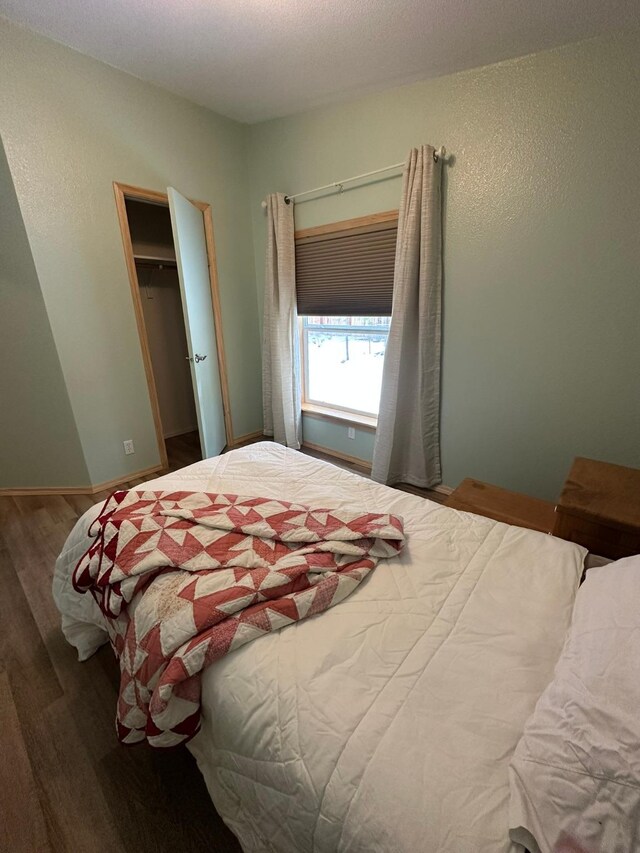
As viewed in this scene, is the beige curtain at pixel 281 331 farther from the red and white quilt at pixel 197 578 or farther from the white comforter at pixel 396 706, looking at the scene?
the white comforter at pixel 396 706

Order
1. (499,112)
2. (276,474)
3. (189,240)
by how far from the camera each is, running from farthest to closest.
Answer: (189,240), (499,112), (276,474)

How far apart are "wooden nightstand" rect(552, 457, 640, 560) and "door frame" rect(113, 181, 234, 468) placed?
2.67 m

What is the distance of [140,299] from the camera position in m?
2.88

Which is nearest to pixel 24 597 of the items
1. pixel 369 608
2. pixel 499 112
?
pixel 369 608

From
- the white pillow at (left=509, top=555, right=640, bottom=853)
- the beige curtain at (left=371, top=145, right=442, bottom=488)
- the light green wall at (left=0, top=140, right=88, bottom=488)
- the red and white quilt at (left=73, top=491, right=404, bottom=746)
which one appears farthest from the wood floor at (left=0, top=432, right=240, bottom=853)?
the beige curtain at (left=371, top=145, right=442, bottom=488)

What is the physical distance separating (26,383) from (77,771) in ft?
7.64

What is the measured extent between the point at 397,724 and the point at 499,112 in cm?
260

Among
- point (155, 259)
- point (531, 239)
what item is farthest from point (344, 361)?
point (155, 259)

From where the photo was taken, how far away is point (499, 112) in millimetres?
1797

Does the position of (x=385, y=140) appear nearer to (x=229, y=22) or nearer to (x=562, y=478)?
(x=229, y=22)

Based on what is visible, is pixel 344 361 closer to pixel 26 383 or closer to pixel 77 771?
pixel 26 383

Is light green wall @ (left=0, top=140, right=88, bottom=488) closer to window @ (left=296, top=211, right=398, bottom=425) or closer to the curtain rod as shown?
the curtain rod

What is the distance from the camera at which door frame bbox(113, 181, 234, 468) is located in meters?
2.44

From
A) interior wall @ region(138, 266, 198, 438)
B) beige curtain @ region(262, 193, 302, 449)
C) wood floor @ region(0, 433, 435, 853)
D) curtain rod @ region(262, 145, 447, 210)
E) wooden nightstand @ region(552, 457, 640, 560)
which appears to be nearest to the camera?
wood floor @ region(0, 433, 435, 853)
